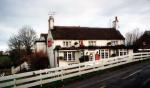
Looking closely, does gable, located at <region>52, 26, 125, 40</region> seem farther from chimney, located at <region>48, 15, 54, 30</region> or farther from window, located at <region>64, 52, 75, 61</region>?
window, located at <region>64, 52, 75, 61</region>

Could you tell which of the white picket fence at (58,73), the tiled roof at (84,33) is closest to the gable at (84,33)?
the tiled roof at (84,33)

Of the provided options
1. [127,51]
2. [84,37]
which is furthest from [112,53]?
[84,37]

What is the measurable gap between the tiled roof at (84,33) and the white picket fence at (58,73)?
20480 millimetres

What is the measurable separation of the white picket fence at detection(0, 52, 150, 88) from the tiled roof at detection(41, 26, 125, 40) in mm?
20480

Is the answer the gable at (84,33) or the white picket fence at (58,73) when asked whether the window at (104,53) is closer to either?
the gable at (84,33)

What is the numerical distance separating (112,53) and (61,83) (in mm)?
33297

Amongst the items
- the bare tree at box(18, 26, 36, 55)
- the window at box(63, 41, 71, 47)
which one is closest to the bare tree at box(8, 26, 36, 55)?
the bare tree at box(18, 26, 36, 55)

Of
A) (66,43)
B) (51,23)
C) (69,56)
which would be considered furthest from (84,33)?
(69,56)

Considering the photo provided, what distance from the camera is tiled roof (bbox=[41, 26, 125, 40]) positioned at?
180ft

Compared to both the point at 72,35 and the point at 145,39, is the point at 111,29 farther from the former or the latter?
the point at 145,39

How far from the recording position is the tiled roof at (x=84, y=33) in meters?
54.8

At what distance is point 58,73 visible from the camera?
2036 centimetres

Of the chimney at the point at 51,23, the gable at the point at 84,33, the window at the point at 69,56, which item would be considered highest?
the chimney at the point at 51,23

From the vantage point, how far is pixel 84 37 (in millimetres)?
56312
